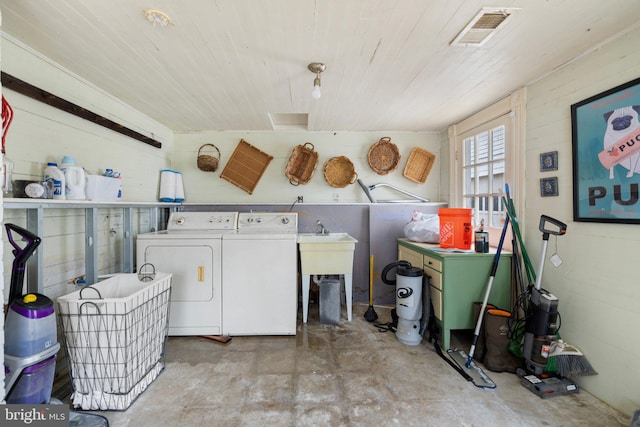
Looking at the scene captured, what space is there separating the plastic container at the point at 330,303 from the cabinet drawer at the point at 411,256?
2.55 ft

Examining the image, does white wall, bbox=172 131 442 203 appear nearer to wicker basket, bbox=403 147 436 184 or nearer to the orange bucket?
wicker basket, bbox=403 147 436 184

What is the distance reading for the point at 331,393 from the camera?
177 centimetres

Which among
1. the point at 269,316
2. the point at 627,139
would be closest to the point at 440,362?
the point at 269,316

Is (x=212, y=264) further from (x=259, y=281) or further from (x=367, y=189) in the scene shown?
(x=367, y=189)

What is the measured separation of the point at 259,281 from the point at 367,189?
67.2 inches

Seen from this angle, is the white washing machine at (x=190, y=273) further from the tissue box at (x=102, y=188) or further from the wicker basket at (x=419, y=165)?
the wicker basket at (x=419, y=165)

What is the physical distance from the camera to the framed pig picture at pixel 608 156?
4.98 feet

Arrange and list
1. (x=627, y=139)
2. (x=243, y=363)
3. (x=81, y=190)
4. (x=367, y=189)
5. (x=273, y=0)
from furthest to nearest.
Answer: (x=367, y=189) → (x=243, y=363) → (x=81, y=190) → (x=627, y=139) → (x=273, y=0)

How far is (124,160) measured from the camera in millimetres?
2592

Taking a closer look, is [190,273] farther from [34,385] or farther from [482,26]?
[482,26]

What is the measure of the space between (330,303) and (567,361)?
1794mm

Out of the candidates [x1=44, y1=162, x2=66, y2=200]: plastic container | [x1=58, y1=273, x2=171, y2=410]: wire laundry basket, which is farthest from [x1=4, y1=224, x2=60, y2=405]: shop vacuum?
[x1=44, y1=162, x2=66, y2=200]: plastic container

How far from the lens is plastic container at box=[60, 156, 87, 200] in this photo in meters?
1.85

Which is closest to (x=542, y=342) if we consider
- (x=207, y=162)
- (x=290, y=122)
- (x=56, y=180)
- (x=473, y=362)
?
(x=473, y=362)
